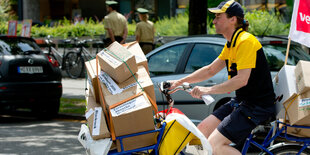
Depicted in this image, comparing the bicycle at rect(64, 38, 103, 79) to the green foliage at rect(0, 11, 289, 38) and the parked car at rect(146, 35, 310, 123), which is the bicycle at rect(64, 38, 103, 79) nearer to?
the green foliage at rect(0, 11, 289, 38)

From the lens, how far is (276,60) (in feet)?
20.9

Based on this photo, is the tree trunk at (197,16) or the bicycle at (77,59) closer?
the tree trunk at (197,16)

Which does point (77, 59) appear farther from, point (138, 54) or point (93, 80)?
point (93, 80)

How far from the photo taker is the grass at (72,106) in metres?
9.81

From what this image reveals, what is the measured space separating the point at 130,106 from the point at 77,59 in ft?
41.7

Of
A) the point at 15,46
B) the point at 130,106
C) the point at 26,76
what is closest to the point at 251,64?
the point at 130,106

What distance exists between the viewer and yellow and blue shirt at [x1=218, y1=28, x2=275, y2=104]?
11.7 feet

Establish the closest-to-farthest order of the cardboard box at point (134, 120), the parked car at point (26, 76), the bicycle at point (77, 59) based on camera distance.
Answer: the cardboard box at point (134, 120)
the parked car at point (26, 76)
the bicycle at point (77, 59)

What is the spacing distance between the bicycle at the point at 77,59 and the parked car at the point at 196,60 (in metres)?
8.78

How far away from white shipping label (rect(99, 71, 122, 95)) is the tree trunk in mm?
6772

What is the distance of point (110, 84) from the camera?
362 cm

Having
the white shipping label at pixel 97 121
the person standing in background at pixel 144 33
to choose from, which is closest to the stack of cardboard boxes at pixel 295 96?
the white shipping label at pixel 97 121

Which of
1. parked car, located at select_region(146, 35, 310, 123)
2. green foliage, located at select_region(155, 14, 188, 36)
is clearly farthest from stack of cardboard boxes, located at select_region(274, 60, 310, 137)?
green foliage, located at select_region(155, 14, 188, 36)

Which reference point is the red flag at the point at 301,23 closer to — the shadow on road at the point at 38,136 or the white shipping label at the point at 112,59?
the white shipping label at the point at 112,59
